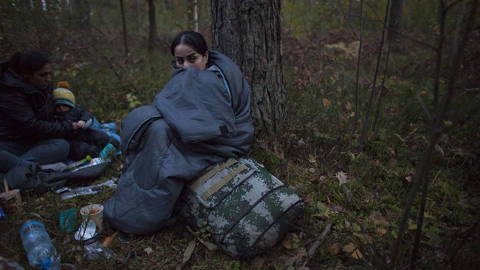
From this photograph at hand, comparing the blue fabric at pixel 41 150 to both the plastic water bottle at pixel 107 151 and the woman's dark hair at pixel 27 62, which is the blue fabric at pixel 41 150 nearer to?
the plastic water bottle at pixel 107 151

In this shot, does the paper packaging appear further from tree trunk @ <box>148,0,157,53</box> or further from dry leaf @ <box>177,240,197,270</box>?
tree trunk @ <box>148,0,157,53</box>

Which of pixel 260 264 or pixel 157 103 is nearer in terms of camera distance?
pixel 260 264

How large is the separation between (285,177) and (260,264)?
3.04ft

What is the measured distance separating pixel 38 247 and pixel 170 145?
44.7 inches

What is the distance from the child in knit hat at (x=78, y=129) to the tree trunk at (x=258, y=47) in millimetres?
1978

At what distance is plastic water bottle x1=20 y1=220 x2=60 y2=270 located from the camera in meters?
1.78

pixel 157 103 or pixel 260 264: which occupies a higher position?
pixel 157 103

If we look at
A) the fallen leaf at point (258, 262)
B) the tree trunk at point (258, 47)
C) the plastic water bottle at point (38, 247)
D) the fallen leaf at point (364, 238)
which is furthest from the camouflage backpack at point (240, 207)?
the tree trunk at point (258, 47)

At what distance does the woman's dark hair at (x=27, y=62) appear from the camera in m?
2.89

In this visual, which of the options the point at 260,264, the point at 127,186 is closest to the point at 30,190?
the point at 127,186

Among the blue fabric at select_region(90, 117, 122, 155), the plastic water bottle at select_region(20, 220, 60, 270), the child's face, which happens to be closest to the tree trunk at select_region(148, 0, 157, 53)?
the blue fabric at select_region(90, 117, 122, 155)

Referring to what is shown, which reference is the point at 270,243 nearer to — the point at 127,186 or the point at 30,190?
the point at 127,186

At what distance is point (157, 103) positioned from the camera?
7.48ft

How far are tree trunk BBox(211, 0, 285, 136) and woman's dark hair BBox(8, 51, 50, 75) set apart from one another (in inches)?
74.5
